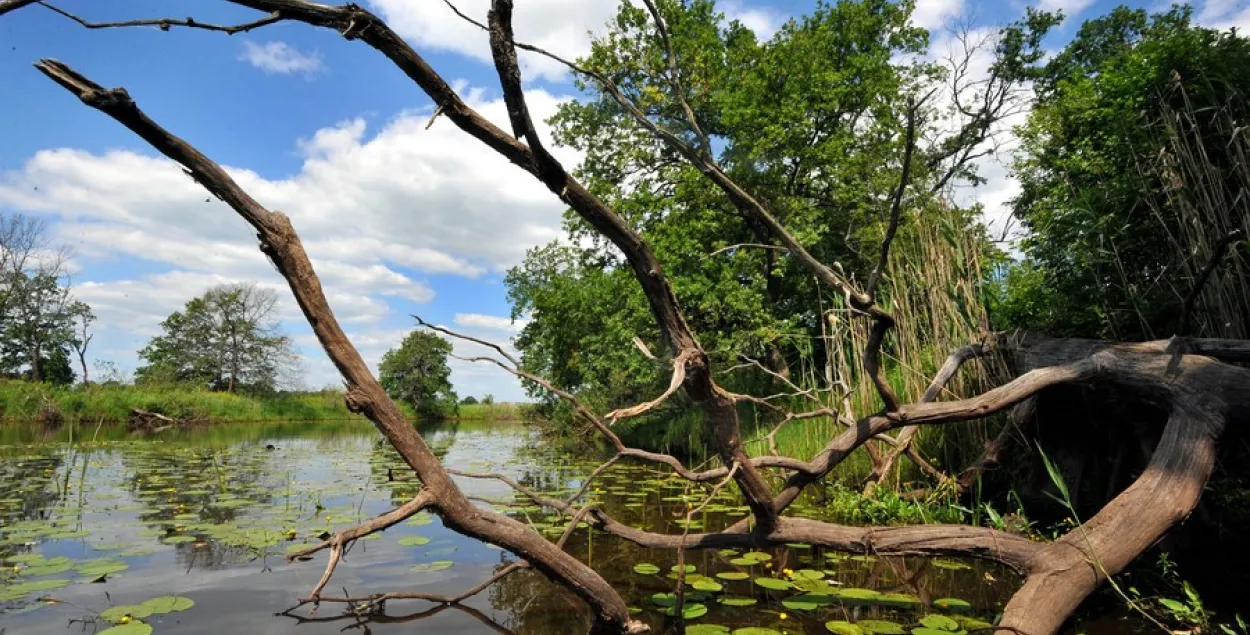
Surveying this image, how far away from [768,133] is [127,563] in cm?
1163

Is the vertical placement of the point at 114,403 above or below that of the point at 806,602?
above

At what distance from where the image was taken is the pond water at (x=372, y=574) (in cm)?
279

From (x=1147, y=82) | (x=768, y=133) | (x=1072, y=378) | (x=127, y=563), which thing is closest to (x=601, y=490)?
(x=127, y=563)

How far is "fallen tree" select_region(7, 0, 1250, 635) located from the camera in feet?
6.35

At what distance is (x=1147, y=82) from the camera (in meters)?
4.05

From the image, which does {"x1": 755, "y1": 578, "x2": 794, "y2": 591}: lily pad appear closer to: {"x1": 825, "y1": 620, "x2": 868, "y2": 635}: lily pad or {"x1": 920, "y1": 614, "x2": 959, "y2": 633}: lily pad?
{"x1": 825, "y1": 620, "x2": 868, "y2": 635}: lily pad

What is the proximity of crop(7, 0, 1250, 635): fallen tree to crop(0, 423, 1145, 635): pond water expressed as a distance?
34 cm

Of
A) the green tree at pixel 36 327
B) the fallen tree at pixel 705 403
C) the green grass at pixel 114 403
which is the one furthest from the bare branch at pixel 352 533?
the green tree at pixel 36 327

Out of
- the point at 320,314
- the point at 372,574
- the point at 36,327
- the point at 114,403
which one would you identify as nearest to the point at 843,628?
the point at 320,314

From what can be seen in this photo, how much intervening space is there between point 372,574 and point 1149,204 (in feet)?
17.3

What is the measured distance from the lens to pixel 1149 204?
12.4ft

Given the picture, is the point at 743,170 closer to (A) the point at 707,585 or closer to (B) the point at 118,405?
(A) the point at 707,585

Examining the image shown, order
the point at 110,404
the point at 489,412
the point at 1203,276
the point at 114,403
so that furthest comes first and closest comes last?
the point at 489,412 → the point at 114,403 → the point at 110,404 → the point at 1203,276

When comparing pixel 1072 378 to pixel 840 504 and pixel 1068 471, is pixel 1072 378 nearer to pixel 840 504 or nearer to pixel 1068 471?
pixel 1068 471
